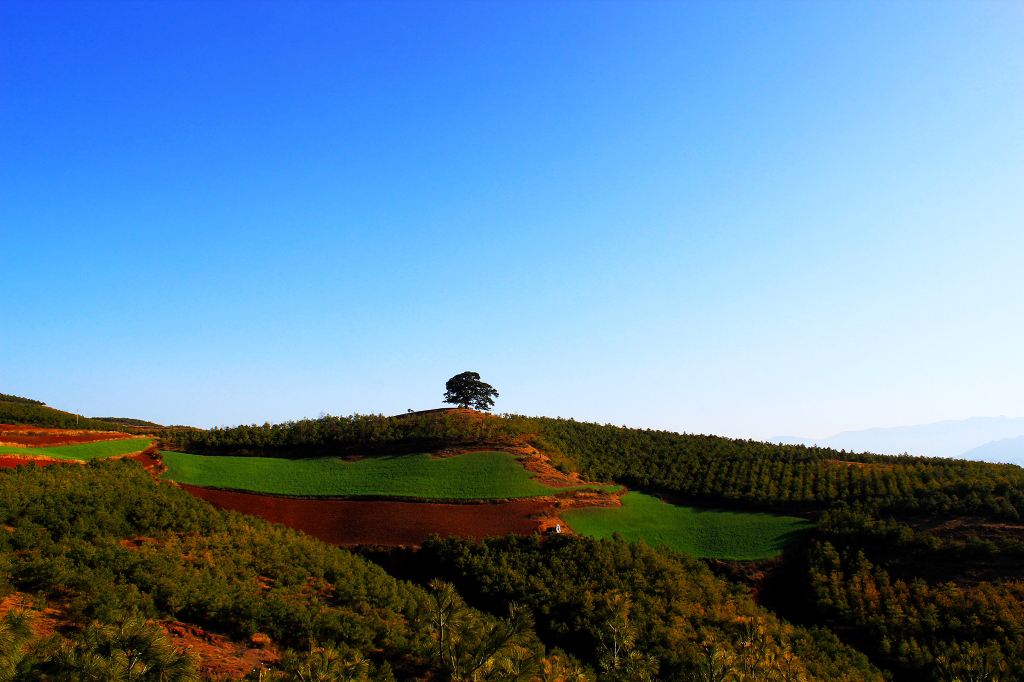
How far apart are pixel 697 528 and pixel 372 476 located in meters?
15.7

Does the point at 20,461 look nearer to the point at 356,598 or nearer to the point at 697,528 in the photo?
the point at 356,598

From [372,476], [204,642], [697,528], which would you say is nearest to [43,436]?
[372,476]

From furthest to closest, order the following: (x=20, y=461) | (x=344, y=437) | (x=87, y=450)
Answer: (x=344, y=437), (x=87, y=450), (x=20, y=461)

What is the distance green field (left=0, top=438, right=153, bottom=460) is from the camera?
2627 centimetres

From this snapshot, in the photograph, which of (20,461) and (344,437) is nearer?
(20,461)

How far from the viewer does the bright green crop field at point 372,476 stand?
2703 cm

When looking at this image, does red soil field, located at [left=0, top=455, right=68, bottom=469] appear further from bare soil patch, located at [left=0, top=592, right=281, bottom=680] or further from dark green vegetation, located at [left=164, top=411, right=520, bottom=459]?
bare soil patch, located at [left=0, top=592, right=281, bottom=680]

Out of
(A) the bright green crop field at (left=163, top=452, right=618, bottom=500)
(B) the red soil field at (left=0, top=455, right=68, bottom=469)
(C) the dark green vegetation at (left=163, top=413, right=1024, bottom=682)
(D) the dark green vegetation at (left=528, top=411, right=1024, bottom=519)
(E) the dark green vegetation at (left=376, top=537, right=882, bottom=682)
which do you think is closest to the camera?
(E) the dark green vegetation at (left=376, top=537, right=882, bottom=682)

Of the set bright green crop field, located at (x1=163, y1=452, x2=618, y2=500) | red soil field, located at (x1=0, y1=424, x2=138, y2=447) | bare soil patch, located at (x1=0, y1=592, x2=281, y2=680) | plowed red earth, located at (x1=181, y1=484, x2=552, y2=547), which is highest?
red soil field, located at (x1=0, y1=424, x2=138, y2=447)

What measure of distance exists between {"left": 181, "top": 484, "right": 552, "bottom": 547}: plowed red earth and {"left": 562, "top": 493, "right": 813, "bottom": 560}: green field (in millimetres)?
2391

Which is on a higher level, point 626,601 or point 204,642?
point 626,601

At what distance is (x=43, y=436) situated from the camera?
30.5 metres

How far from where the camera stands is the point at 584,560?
21266mm

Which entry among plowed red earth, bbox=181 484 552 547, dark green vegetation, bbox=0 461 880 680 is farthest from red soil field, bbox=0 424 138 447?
plowed red earth, bbox=181 484 552 547
